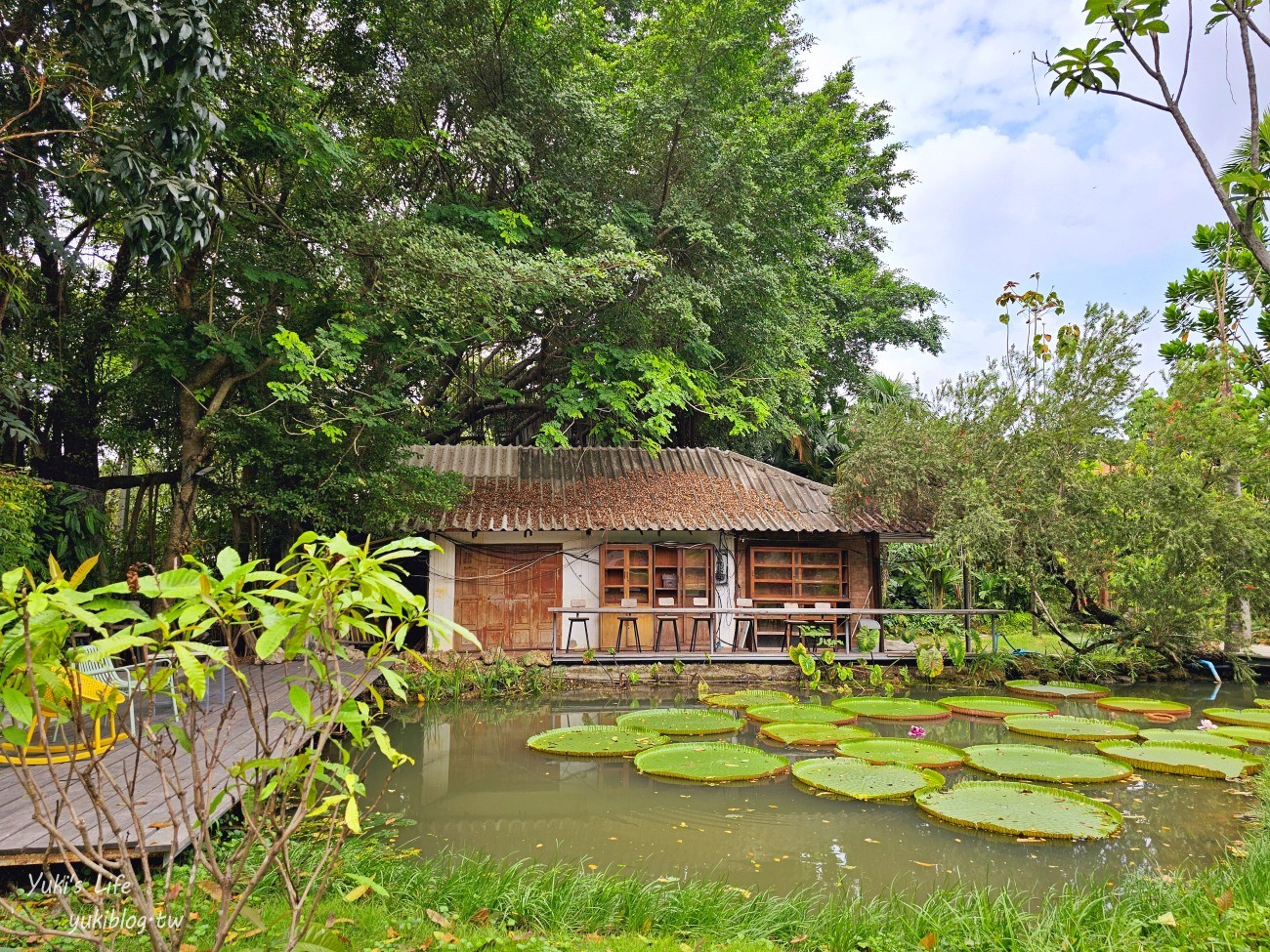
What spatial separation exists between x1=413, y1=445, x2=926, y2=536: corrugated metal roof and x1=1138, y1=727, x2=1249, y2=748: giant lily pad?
5625 mm

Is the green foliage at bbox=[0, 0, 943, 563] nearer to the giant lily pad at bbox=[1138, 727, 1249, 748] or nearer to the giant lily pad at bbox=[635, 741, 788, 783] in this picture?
the giant lily pad at bbox=[635, 741, 788, 783]

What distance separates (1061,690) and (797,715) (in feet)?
15.4

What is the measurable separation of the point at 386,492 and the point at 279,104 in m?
5.16

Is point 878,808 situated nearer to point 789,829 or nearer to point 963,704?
point 789,829

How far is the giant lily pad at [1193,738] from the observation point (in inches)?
304

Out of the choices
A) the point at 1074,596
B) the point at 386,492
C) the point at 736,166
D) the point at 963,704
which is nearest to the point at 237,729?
the point at 386,492

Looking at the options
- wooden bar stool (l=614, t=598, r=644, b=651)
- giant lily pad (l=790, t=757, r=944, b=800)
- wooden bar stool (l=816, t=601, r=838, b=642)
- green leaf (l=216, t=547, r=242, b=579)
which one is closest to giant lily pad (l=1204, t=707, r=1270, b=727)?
giant lily pad (l=790, t=757, r=944, b=800)

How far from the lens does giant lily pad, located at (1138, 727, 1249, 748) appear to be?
771 cm

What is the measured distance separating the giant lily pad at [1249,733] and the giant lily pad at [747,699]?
15.5 ft

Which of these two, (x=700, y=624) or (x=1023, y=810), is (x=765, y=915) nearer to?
(x=1023, y=810)

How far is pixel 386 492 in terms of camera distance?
435 inches

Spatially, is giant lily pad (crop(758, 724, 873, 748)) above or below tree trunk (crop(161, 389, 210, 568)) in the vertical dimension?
below

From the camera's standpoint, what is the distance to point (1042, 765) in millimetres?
6953

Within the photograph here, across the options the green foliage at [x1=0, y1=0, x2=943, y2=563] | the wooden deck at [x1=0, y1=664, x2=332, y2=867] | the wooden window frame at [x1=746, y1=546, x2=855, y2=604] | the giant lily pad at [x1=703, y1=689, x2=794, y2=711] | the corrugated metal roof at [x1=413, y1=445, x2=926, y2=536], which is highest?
the green foliage at [x1=0, y1=0, x2=943, y2=563]
